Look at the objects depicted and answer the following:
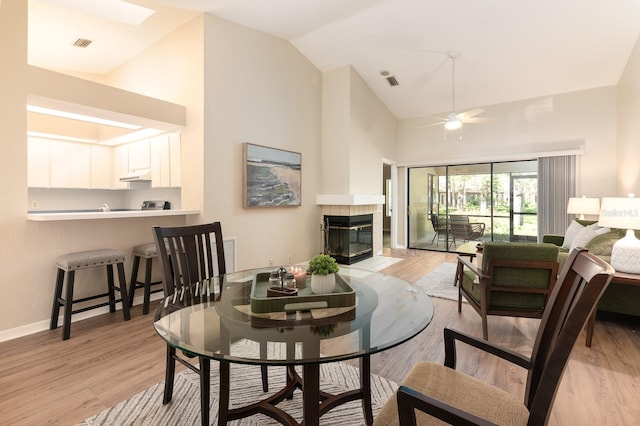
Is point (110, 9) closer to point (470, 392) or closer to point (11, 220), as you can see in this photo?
point (11, 220)

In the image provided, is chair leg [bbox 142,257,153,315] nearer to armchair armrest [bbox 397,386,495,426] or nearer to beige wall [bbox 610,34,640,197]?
armchair armrest [bbox 397,386,495,426]

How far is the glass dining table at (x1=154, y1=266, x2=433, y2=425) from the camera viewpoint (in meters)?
1.12

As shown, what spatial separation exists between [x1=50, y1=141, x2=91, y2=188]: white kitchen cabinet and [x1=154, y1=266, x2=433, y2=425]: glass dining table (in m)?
4.52

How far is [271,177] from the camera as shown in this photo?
4.78 metres

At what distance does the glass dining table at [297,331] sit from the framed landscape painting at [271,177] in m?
2.77

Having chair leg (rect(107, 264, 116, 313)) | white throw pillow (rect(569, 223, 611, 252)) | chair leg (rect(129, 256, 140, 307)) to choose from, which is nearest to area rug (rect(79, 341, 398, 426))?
chair leg (rect(107, 264, 116, 313))

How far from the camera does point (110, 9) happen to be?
3619mm

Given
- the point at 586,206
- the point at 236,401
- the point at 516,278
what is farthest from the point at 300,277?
the point at 586,206

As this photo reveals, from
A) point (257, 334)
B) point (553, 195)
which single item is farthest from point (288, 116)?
point (553, 195)

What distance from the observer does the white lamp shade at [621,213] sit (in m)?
2.71

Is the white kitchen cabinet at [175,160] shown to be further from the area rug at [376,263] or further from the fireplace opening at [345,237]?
the area rug at [376,263]

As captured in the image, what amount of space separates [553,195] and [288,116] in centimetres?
500

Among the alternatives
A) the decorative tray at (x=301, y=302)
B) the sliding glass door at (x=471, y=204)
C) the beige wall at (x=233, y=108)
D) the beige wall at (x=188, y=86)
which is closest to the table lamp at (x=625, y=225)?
the decorative tray at (x=301, y=302)

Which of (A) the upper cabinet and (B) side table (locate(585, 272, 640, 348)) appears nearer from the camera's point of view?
(B) side table (locate(585, 272, 640, 348))
